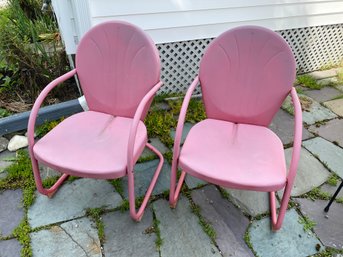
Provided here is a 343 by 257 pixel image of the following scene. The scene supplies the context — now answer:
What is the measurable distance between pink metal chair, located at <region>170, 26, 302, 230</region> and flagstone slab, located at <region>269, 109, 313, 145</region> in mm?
689

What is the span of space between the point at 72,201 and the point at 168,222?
0.61m

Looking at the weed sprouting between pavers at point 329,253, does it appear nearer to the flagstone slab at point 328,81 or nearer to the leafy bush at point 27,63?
the flagstone slab at point 328,81

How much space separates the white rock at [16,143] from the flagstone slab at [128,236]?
0.92m

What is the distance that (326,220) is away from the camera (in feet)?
6.10

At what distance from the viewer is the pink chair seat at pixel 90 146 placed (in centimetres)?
150

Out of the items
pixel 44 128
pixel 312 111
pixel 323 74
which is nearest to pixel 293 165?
pixel 312 111

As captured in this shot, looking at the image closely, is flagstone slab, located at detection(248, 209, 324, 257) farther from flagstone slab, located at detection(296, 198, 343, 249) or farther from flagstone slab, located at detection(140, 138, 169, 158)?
flagstone slab, located at detection(140, 138, 169, 158)

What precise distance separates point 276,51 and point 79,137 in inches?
46.2

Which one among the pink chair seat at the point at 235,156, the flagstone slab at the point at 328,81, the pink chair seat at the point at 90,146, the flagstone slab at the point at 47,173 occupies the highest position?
the pink chair seat at the point at 90,146

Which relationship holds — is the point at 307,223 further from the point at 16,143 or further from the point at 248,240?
the point at 16,143

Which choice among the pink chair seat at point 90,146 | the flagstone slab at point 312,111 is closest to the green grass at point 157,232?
the pink chair seat at point 90,146

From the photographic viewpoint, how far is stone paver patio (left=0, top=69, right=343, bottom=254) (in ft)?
5.53

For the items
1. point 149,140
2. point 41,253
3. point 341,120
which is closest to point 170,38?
point 149,140

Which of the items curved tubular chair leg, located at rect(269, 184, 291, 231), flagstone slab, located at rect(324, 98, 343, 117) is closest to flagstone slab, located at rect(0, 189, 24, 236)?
curved tubular chair leg, located at rect(269, 184, 291, 231)
